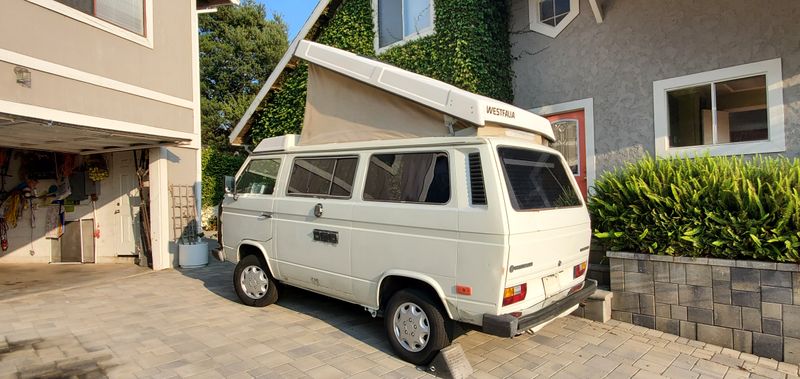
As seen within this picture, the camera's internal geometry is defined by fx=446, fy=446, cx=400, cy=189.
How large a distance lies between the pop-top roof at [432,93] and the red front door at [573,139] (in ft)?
10.2

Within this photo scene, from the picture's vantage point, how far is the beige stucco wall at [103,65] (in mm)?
5840

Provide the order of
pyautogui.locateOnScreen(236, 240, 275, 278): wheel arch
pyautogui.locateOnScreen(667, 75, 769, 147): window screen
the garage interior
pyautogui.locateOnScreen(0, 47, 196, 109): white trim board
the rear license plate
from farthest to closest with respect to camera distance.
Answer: the garage interior
pyautogui.locateOnScreen(667, 75, 769, 147): window screen
pyautogui.locateOnScreen(0, 47, 196, 109): white trim board
pyautogui.locateOnScreen(236, 240, 275, 278): wheel arch
the rear license plate

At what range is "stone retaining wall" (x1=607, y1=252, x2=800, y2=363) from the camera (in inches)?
161

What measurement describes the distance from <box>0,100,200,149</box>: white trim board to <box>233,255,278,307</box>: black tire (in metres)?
3.30

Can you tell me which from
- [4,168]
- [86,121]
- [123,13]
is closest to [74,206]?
[4,168]

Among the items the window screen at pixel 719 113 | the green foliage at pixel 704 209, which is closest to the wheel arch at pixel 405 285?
the green foliage at pixel 704 209

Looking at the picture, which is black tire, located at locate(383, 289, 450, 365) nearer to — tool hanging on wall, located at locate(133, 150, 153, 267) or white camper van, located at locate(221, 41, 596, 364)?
white camper van, located at locate(221, 41, 596, 364)

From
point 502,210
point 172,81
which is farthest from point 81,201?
point 502,210

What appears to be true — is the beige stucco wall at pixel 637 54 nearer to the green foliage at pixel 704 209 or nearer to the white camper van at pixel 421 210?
the green foliage at pixel 704 209

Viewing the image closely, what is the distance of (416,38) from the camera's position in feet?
29.1

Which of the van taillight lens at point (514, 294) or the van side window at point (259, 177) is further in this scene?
the van side window at point (259, 177)

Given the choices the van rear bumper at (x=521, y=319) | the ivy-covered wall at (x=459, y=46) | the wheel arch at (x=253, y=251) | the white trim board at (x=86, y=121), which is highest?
the ivy-covered wall at (x=459, y=46)

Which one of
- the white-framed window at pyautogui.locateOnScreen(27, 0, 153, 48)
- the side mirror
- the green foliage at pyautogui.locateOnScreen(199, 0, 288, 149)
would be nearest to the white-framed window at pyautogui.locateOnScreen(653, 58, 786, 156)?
the side mirror

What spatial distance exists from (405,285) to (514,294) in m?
1.05
